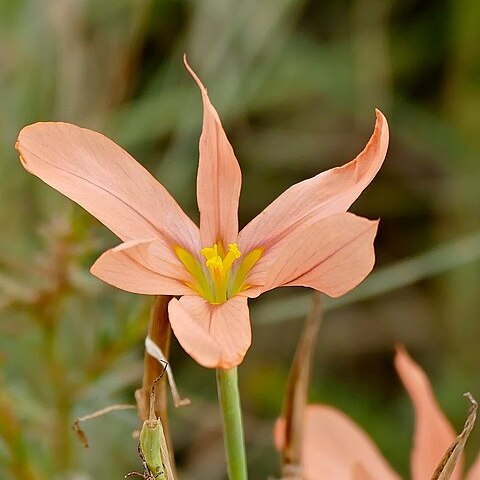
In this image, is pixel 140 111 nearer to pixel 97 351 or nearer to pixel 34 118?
pixel 34 118

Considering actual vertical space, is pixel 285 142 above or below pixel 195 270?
above

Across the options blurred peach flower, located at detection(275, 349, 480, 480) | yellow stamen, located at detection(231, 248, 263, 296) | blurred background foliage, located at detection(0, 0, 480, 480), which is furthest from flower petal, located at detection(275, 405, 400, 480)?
blurred background foliage, located at detection(0, 0, 480, 480)

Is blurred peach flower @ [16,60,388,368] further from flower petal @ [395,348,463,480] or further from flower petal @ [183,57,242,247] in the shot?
flower petal @ [395,348,463,480]

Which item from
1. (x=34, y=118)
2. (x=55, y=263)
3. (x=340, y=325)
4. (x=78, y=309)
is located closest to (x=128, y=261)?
(x=55, y=263)

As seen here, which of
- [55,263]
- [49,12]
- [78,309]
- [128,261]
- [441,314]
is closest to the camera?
[128,261]

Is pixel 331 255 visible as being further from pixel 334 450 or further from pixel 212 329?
pixel 334 450

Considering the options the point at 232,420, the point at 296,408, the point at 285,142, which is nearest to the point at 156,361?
the point at 232,420
